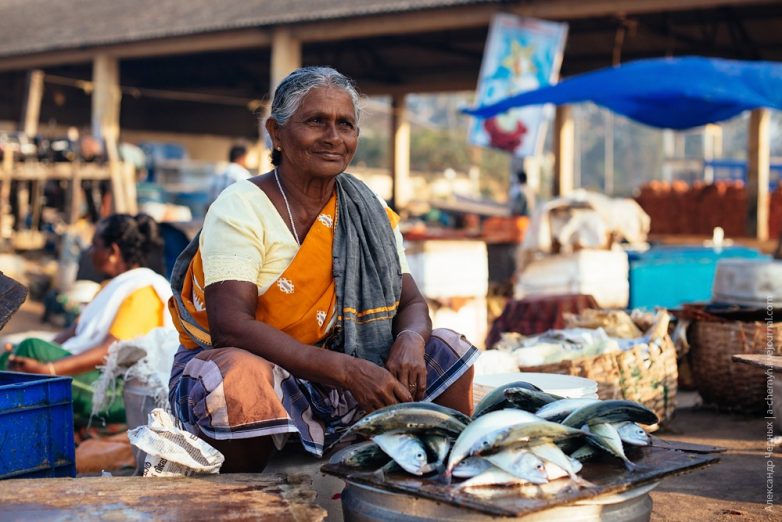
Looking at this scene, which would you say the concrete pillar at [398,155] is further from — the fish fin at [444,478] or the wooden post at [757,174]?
the fish fin at [444,478]

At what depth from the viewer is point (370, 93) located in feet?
58.7

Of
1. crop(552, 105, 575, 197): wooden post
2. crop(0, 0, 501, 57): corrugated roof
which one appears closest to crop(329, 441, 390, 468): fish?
crop(0, 0, 501, 57): corrugated roof

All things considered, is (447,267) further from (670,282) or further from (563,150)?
(563,150)

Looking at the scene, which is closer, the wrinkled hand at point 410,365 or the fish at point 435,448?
the fish at point 435,448

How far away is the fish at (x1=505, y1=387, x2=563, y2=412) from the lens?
2467 mm

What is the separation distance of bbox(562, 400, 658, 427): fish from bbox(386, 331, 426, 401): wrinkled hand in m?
0.44

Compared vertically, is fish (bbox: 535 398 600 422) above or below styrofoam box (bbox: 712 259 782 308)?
below

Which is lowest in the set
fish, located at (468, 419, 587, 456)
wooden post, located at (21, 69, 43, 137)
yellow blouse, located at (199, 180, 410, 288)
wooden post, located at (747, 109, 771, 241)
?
fish, located at (468, 419, 587, 456)

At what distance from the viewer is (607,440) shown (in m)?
2.17

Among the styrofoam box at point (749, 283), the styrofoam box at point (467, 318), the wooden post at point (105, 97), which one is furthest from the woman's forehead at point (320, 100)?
the wooden post at point (105, 97)

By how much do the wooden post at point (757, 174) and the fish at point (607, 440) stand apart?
10.1 meters

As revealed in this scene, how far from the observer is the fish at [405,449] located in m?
2.12

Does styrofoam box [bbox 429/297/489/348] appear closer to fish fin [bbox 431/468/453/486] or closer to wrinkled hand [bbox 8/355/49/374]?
wrinkled hand [bbox 8/355/49/374]

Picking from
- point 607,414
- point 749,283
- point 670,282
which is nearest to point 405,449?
point 607,414
